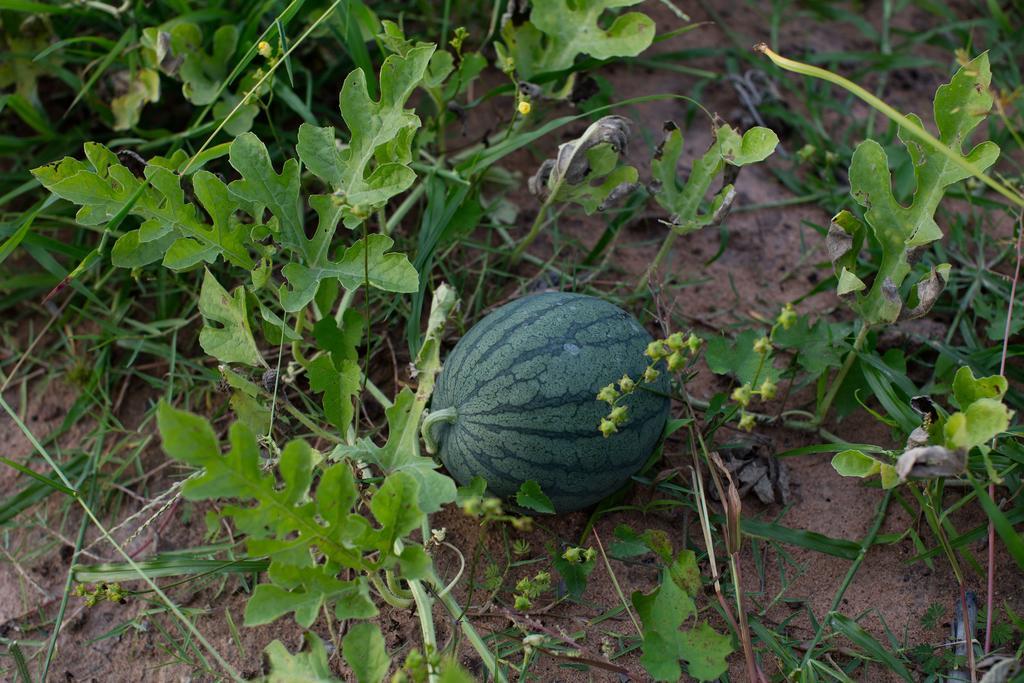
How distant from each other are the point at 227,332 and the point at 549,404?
92 cm

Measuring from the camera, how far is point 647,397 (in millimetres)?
2297

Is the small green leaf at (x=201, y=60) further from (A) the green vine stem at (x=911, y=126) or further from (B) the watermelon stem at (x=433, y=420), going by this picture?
(A) the green vine stem at (x=911, y=126)

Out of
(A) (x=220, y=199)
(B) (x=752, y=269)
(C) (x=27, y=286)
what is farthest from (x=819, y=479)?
(C) (x=27, y=286)

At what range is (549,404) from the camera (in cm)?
221

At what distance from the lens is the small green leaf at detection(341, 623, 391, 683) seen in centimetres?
192

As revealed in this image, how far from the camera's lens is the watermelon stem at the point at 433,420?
2.28 metres

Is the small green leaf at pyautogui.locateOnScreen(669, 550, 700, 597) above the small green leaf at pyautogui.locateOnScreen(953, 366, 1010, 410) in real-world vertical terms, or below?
below

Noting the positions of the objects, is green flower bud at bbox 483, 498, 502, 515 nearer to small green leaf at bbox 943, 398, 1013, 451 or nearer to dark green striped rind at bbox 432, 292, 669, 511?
dark green striped rind at bbox 432, 292, 669, 511

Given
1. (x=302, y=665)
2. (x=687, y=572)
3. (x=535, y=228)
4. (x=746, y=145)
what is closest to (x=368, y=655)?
(x=302, y=665)

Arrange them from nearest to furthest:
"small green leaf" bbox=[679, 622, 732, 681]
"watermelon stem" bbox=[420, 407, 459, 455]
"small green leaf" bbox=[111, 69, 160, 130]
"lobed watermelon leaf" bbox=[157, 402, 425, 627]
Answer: "lobed watermelon leaf" bbox=[157, 402, 425, 627] → "small green leaf" bbox=[679, 622, 732, 681] → "watermelon stem" bbox=[420, 407, 459, 455] → "small green leaf" bbox=[111, 69, 160, 130]

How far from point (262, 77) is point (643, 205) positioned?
4.26ft

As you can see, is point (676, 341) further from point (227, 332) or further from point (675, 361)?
point (227, 332)

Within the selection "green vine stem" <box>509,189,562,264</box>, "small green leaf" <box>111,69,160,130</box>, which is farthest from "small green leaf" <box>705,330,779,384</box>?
"small green leaf" <box>111,69,160,130</box>

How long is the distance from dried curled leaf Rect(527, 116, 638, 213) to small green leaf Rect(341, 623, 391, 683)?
131 centimetres
